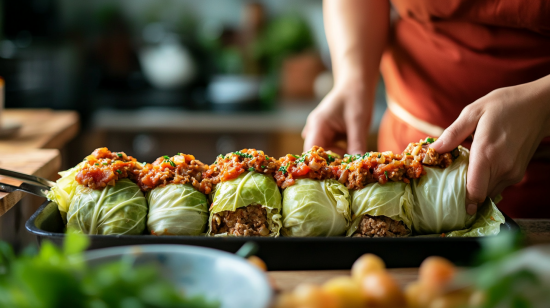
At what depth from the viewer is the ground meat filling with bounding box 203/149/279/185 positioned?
1459mm

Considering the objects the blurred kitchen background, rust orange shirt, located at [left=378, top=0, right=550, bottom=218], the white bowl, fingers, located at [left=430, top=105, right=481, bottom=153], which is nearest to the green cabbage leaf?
the white bowl

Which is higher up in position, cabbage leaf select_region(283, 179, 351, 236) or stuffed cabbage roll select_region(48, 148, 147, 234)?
stuffed cabbage roll select_region(48, 148, 147, 234)

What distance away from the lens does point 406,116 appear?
224 cm

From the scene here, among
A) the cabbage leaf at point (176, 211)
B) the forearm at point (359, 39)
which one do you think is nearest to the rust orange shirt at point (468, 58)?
the forearm at point (359, 39)

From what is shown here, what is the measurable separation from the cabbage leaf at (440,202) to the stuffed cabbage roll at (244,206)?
0.45m

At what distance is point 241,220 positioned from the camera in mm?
1406

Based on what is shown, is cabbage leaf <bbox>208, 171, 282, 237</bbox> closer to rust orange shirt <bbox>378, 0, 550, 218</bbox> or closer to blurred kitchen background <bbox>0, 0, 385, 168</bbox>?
rust orange shirt <bbox>378, 0, 550, 218</bbox>

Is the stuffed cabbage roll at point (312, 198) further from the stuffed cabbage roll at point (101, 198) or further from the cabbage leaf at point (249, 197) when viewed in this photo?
the stuffed cabbage roll at point (101, 198)

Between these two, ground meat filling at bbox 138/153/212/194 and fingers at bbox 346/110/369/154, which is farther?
fingers at bbox 346/110/369/154

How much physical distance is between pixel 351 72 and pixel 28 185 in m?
1.38

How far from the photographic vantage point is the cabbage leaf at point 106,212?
138cm

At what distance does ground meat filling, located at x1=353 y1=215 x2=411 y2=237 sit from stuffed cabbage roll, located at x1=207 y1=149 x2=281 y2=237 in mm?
260

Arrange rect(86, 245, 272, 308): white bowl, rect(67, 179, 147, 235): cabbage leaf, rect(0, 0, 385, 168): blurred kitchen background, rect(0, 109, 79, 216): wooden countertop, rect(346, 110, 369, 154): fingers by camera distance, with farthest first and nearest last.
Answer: rect(0, 0, 385, 168): blurred kitchen background → rect(346, 110, 369, 154): fingers → rect(0, 109, 79, 216): wooden countertop → rect(67, 179, 147, 235): cabbage leaf → rect(86, 245, 272, 308): white bowl

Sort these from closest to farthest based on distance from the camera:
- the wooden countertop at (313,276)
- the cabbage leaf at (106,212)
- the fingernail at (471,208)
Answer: the wooden countertop at (313,276) < the cabbage leaf at (106,212) < the fingernail at (471,208)
